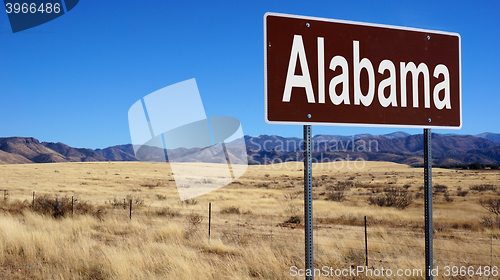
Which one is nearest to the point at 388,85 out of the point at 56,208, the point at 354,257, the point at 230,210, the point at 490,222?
the point at 354,257

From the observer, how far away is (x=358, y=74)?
3123mm

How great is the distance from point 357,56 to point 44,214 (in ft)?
52.1

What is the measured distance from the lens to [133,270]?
6586mm

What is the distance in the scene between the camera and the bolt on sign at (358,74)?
9.44ft

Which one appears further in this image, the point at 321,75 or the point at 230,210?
the point at 230,210

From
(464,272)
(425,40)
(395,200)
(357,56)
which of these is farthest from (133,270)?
Answer: (395,200)

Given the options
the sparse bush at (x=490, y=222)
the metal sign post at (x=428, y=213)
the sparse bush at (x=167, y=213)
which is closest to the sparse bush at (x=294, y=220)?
the sparse bush at (x=167, y=213)

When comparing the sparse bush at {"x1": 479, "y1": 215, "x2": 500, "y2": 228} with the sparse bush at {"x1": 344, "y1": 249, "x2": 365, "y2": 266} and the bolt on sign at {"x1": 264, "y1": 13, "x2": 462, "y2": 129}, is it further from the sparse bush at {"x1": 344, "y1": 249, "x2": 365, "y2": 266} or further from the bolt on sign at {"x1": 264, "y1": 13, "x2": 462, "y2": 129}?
the bolt on sign at {"x1": 264, "y1": 13, "x2": 462, "y2": 129}

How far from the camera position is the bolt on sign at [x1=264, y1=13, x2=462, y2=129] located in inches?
113

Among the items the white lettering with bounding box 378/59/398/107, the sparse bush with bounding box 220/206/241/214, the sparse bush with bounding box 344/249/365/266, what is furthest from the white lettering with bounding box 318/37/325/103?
the sparse bush with bounding box 220/206/241/214

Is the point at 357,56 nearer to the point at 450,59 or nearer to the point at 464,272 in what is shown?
the point at 450,59

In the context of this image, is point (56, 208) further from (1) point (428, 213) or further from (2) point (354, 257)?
(1) point (428, 213)

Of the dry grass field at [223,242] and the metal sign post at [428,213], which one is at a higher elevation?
the metal sign post at [428,213]

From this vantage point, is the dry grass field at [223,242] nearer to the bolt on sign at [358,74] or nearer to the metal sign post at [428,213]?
the metal sign post at [428,213]
